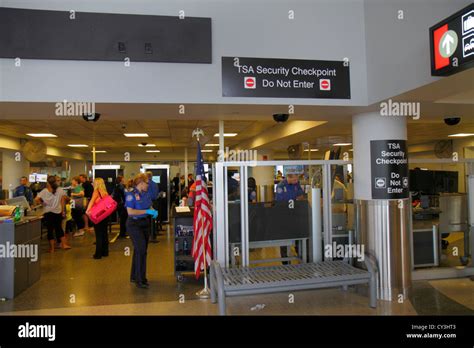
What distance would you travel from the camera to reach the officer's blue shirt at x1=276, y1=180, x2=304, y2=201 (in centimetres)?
563

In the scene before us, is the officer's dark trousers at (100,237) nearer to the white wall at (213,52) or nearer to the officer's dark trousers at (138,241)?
the officer's dark trousers at (138,241)

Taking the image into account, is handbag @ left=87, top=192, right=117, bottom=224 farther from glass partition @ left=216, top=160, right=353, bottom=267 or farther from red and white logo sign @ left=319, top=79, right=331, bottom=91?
red and white logo sign @ left=319, top=79, right=331, bottom=91

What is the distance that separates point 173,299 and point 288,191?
7.52 feet

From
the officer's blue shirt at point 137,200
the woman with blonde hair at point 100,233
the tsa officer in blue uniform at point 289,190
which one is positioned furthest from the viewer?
the woman with blonde hair at point 100,233

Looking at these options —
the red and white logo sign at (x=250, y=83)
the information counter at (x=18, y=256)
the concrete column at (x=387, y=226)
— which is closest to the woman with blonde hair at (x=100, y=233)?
the information counter at (x=18, y=256)

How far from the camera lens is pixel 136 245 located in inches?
209

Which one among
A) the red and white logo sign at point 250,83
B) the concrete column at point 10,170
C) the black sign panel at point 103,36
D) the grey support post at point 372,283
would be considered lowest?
the grey support post at point 372,283

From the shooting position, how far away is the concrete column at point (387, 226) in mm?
4812

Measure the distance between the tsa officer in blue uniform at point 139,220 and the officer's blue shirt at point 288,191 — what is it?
1921 mm

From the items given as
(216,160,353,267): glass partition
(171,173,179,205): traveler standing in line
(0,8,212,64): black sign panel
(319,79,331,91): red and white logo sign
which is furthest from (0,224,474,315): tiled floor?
(171,173,179,205): traveler standing in line

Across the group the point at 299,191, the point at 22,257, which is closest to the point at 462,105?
the point at 299,191

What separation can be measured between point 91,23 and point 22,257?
3391mm

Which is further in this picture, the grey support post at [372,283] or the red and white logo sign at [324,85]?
the red and white logo sign at [324,85]

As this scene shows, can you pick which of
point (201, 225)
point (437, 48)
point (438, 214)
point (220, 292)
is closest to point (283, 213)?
point (201, 225)
